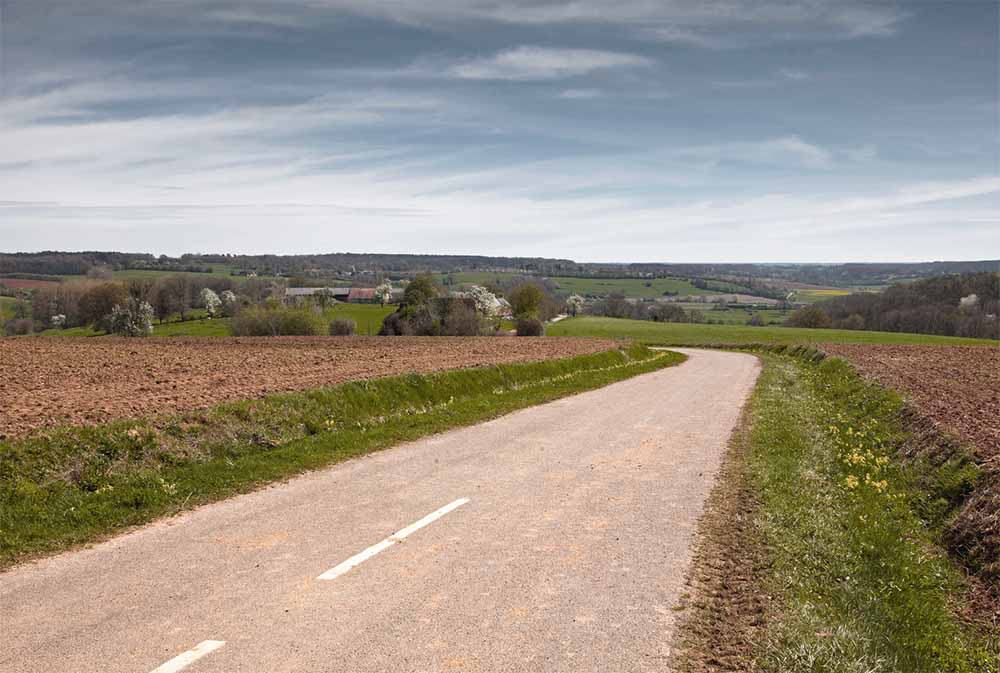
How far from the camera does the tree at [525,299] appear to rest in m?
106

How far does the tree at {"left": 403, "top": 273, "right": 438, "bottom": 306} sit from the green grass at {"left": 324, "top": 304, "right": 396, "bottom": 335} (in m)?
5.96

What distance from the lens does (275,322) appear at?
242 ft

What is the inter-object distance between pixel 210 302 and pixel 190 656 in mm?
107530

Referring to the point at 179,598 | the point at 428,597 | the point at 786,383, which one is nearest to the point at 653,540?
the point at 428,597

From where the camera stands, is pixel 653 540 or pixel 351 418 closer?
pixel 653 540

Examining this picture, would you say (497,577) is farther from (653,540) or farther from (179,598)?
(179,598)

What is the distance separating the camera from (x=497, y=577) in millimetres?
7477

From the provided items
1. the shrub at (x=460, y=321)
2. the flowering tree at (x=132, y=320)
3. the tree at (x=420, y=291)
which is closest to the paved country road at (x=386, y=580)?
the shrub at (x=460, y=321)

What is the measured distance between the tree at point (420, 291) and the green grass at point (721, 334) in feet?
53.1

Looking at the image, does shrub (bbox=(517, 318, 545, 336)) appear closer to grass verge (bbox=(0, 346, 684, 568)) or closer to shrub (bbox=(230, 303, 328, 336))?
shrub (bbox=(230, 303, 328, 336))

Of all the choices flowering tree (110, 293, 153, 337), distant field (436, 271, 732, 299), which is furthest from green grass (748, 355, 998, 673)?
distant field (436, 271, 732, 299)

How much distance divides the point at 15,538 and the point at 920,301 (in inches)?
4637

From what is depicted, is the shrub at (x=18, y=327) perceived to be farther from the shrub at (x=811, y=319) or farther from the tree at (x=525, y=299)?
the shrub at (x=811, y=319)

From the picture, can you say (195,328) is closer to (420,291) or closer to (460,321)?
(420,291)
